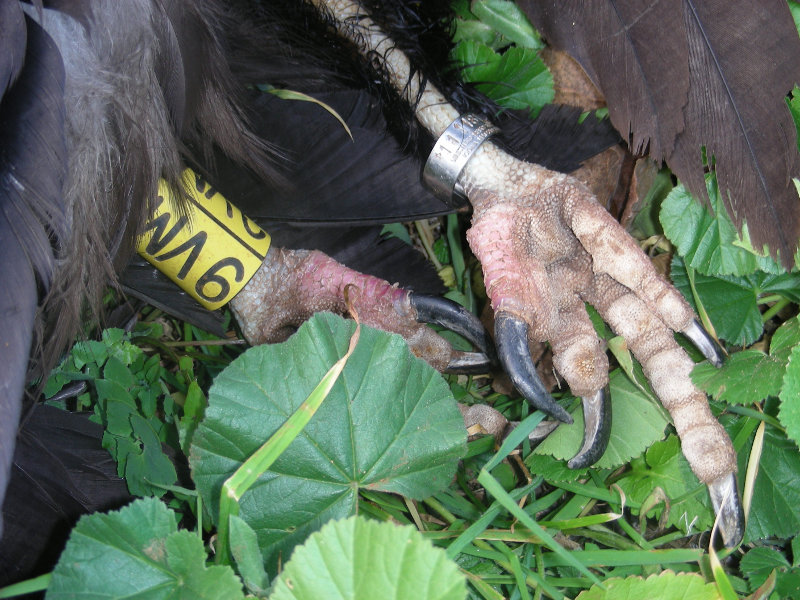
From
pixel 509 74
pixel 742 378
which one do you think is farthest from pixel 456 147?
pixel 742 378

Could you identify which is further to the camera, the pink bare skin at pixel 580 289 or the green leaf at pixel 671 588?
the pink bare skin at pixel 580 289

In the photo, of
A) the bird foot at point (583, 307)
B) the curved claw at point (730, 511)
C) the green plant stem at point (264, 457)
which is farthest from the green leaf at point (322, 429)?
the curved claw at point (730, 511)

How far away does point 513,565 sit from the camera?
39.0 inches

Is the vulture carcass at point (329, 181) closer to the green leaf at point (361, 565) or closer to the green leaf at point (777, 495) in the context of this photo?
the green leaf at point (777, 495)

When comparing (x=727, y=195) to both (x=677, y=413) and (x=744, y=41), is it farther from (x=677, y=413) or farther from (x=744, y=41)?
(x=677, y=413)

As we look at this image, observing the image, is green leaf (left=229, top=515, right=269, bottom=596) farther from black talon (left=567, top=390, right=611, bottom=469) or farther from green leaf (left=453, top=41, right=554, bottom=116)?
green leaf (left=453, top=41, right=554, bottom=116)

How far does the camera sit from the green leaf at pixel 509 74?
1229 millimetres

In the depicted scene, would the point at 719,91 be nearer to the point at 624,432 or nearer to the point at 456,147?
the point at 456,147

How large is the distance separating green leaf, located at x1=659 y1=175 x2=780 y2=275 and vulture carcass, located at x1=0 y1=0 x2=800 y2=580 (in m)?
0.05

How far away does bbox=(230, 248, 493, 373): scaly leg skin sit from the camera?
1138mm

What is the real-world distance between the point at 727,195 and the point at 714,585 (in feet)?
1.73

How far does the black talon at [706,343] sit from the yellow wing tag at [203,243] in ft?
2.17

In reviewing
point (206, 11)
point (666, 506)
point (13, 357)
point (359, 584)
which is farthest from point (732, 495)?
point (206, 11)

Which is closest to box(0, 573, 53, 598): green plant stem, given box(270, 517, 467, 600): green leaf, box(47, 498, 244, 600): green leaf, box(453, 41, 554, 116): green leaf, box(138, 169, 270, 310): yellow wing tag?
box(47, 498, 244, 600): green leaf
